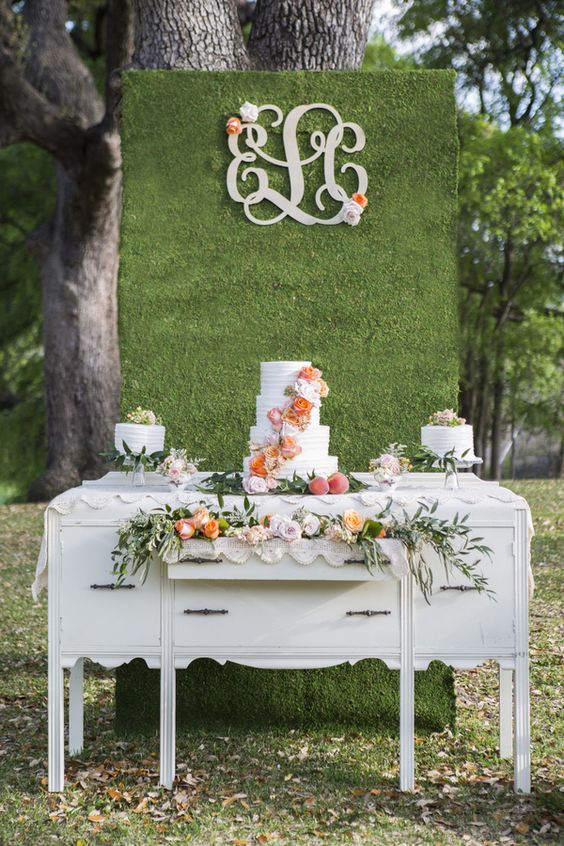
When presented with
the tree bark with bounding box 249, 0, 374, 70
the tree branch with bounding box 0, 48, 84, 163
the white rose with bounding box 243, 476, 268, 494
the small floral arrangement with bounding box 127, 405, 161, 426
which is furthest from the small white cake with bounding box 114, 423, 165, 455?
the tree branch with bounding box 0, 48, 84, 163

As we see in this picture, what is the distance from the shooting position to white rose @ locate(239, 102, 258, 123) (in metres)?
4.66

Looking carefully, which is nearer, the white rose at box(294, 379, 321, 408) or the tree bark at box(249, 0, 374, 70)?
the white rose at box(294, 379, 321, 408)

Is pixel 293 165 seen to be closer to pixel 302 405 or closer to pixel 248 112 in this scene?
pixel 248 112

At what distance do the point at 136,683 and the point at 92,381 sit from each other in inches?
314

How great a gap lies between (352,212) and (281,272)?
447 millimetres

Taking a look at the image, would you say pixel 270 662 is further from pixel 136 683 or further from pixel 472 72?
pixel 472 72

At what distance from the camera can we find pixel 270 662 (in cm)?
391

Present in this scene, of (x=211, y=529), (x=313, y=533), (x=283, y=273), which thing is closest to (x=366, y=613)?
(x=313, y=533)

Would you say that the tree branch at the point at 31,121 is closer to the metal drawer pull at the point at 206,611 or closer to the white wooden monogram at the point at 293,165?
the white wooden monogram at the point at 293,165

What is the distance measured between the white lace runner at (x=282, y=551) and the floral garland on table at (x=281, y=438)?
27cm

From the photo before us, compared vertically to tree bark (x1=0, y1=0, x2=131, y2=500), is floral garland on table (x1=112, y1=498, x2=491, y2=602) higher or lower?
lower

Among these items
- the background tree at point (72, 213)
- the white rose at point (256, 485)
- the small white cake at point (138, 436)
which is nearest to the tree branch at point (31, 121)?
the background tree at point (72, 213)

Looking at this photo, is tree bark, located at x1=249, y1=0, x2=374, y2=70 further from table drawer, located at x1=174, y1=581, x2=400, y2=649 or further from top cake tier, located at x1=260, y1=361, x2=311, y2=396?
table drawer, located at x1=174, y1=581, x2=400, y2=649

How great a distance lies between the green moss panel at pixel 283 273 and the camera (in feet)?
15.4
